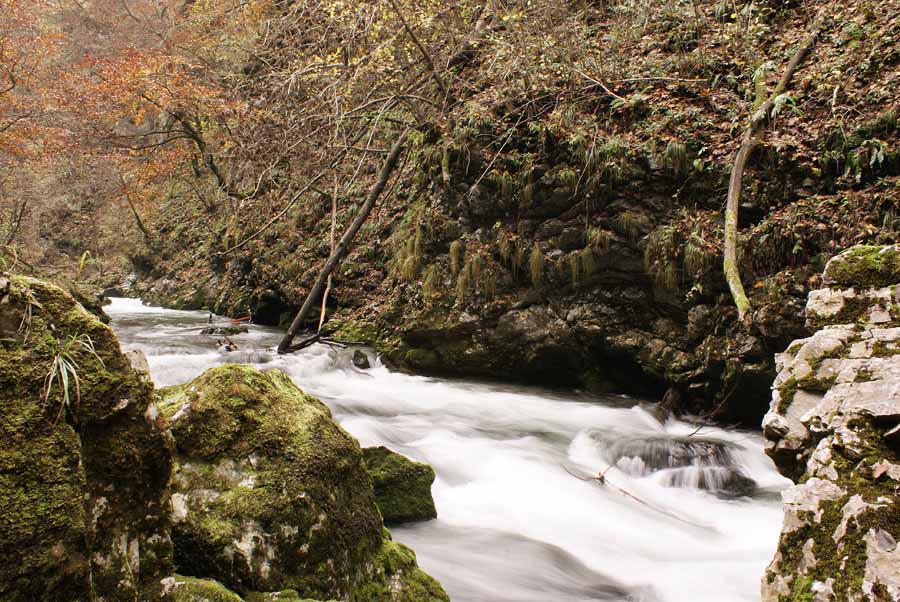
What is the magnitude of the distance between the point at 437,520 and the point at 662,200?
17.0 ft

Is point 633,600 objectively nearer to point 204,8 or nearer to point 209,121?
point 209,121

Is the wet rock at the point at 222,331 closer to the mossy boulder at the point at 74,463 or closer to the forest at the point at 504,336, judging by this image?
the forest at the point at 504,336

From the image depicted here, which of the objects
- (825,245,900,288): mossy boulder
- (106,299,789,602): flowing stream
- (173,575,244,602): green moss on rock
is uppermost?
(825,245,900,288): mossy boulder

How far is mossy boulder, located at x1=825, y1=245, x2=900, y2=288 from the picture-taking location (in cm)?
343

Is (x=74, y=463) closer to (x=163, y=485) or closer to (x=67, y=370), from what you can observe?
(x=67, y=370)

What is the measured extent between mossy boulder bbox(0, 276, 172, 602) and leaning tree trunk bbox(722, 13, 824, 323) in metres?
5.81

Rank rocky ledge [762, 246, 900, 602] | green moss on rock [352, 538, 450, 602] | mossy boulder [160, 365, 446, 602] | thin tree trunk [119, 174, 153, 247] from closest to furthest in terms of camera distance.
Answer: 1. rocky ledge [762, 246, 900, 602]
2. mossy boulder [160, 365, 446, 602]
3. green moss on rock [352, 538, 450, 602]
4. thin tree trunk [119, 174, 153, 247]

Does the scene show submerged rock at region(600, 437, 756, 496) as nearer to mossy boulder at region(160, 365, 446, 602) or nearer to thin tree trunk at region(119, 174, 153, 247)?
mossy boulder at region(160, 365, 446, 602)

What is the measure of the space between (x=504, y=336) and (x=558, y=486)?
3213 mm

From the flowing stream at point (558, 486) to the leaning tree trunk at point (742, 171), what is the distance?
1.76 metres

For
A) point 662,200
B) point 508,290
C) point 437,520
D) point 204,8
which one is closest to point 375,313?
point 508,290

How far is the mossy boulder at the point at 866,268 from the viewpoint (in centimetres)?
343

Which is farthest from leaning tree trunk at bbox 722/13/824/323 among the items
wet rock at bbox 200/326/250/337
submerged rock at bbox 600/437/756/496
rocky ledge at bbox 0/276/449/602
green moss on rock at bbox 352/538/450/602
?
wet rock at bbox 200/326/250/337

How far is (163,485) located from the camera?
2303 mm
